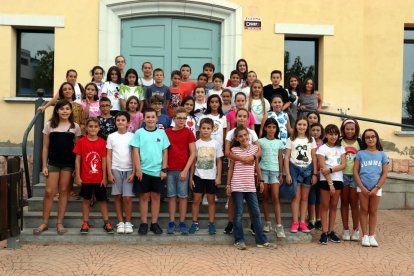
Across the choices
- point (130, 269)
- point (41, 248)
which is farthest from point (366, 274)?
point (41, 248)

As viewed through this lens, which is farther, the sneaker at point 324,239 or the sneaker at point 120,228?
the sneaker at point 324,239

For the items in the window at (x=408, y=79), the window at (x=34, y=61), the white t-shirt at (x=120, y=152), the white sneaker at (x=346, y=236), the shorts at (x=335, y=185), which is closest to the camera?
the white t-shirt at (x=120, y=152)

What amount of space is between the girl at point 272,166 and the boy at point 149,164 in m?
1.25

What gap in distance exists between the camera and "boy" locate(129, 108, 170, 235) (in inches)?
201

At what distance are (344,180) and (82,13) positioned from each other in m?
5.77

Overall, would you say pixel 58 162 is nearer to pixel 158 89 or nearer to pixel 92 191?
pixel 92 191

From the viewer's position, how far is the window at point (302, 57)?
909 centimetres

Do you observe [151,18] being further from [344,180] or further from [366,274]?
[366,274]

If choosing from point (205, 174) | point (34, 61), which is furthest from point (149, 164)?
point (34, 61)

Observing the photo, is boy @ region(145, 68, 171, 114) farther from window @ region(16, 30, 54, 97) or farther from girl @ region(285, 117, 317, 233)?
window @ region(16, 30, 54, 97)

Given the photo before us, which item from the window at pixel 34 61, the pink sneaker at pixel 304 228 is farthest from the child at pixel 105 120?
the window at pixel 34 61

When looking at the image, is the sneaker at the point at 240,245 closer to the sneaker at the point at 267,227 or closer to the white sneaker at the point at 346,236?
the sneaker at the point at 267,227

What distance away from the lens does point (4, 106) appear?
26.3 ft

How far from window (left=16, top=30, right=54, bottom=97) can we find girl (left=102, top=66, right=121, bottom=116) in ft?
8.92
